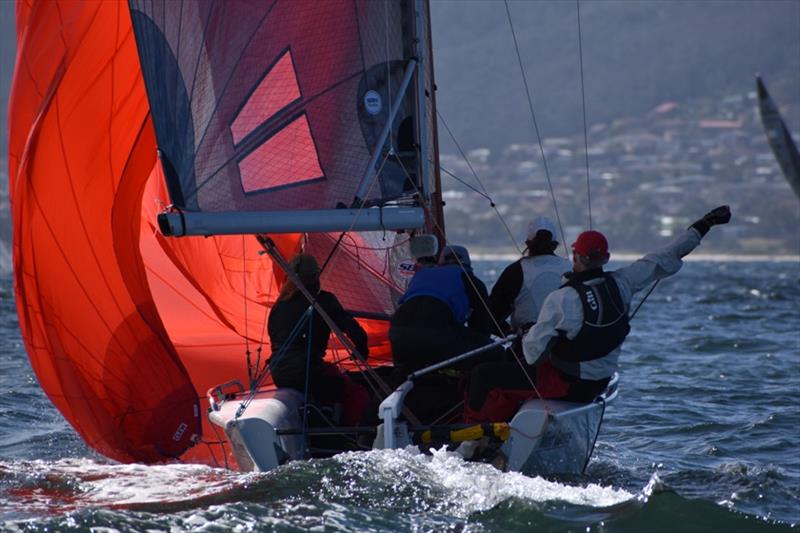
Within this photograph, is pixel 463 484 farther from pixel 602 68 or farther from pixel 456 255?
pixel 602 68

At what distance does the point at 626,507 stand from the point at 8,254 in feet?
65.3

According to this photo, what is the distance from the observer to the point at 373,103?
5465 millimetres

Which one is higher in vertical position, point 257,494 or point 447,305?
point 447,305

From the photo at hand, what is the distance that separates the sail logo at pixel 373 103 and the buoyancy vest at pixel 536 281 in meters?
0.81

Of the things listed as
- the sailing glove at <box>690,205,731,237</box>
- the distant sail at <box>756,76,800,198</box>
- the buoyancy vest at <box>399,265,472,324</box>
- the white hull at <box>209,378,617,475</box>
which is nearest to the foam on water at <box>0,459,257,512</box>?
the white hull at <box>209,378,617,475</box>

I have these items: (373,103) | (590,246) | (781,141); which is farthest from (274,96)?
(781,141)

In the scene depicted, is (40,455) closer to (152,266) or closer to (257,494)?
(152,266)

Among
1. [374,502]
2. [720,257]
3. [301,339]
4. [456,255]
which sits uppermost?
[456,255]

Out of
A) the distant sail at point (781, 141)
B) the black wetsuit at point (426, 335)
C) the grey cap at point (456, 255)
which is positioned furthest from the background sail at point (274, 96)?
the distant sail at point (781, 141)

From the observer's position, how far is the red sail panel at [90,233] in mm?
5664

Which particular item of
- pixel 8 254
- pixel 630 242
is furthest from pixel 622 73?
pixel 8 254

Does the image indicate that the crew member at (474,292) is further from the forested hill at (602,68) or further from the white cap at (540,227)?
the forested hill at (602,68)

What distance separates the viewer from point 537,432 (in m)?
4.68

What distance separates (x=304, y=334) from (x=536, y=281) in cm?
90
